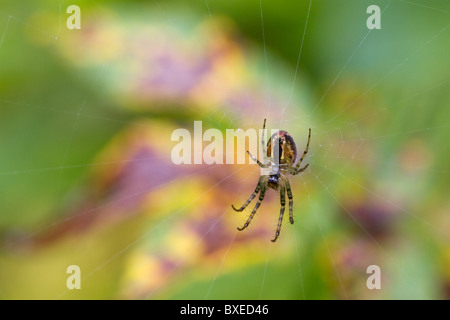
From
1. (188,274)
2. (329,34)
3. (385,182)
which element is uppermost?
(329,34)

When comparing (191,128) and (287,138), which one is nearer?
(191,128)
